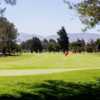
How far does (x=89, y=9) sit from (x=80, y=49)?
133740mm

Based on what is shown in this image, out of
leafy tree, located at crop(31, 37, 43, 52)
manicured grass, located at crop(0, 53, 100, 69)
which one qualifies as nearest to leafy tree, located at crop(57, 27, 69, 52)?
leafy tree, located at crop(31, 37, 43, 52)

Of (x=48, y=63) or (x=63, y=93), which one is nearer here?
(x=63, y=93)

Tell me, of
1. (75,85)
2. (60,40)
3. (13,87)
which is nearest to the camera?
(13,87)

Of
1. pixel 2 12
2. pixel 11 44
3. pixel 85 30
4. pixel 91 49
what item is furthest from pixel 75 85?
pixel 91 49

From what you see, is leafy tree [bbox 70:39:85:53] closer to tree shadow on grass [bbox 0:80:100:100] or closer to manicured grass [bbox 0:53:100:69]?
manicured grass [bbox 0:53:100:69]

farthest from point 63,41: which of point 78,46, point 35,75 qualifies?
point 35,75

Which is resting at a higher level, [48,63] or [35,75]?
[35,75]

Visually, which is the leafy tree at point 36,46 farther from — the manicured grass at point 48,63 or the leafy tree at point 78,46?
the manicured grass at point 48,63

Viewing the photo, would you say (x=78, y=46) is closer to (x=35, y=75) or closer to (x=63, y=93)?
(x=35, y=75)

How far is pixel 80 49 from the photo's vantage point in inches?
6284

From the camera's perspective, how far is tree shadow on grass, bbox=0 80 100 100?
16516mm

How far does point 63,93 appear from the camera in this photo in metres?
18.1

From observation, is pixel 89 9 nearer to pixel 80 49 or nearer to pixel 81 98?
pixel 81 98

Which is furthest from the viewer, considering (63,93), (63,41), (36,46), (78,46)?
(78,46)
